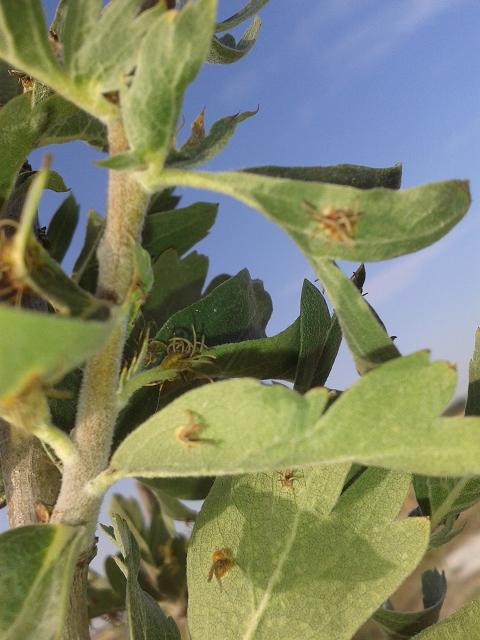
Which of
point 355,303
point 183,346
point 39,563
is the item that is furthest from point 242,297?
point 39,563

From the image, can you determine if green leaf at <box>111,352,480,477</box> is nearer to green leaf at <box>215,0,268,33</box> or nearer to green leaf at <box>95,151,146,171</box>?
green leaf at <box>95,151,146,171</box>

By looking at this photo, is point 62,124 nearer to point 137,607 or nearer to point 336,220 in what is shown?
point 336,220

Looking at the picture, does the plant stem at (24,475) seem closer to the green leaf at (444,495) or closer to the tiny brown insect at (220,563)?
the tiny brown insect at (220,563)

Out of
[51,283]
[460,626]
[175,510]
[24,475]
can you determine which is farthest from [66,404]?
[175,510]

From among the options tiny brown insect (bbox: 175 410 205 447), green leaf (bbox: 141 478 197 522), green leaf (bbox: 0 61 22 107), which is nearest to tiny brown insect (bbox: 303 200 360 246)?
tiny brown insect (bbox: 175 410 205 447)

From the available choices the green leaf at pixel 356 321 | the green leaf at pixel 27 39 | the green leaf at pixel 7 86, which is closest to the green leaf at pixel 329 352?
the green leaf at pixel 356 321

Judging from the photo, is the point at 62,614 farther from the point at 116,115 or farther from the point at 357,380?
the point at 116,115
